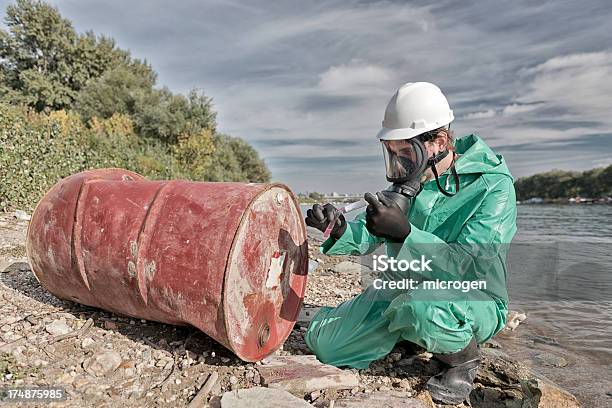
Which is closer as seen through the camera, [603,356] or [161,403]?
[161,403]

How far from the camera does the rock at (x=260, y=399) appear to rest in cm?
221

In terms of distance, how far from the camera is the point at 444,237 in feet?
8.93

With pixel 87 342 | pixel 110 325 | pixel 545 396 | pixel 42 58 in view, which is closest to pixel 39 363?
pixel 87 342

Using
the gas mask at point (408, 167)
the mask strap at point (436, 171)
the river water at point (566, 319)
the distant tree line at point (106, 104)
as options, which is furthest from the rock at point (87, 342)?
the distant tree line at point (106, 104)

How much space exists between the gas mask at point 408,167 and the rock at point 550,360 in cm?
200

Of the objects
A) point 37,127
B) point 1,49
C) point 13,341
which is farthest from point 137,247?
point 1,49

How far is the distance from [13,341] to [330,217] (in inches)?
84.4

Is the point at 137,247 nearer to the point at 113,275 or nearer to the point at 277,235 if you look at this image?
the point at 113,275

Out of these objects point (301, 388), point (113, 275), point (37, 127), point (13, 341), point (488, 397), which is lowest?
point (488, 397)

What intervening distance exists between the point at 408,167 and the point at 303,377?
1380 millimetres

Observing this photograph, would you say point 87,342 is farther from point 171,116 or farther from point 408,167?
point 171,116

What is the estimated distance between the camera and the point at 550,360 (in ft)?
12.3

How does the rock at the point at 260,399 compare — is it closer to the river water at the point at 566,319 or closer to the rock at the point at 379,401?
the rock at the point at 379,401

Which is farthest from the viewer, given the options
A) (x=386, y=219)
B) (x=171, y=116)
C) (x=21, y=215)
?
(x=171, y=116)
